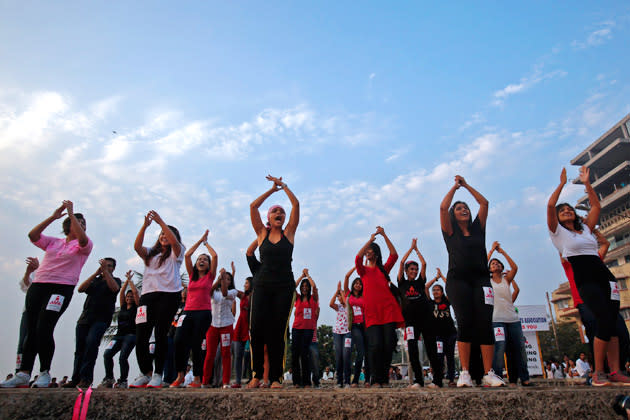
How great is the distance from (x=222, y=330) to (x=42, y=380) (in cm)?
276

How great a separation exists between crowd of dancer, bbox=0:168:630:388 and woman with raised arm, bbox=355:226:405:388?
0.01 meters

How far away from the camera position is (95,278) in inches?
246

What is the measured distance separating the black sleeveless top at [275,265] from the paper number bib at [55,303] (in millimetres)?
2377

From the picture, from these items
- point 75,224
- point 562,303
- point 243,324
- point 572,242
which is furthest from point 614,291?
point 562,303

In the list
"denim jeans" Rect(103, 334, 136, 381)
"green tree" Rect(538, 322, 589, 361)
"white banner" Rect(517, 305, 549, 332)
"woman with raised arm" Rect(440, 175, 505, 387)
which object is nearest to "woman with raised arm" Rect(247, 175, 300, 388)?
"woman with raised arm" Rect(440, 175, 505, 387)

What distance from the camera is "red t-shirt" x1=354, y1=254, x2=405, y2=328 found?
208 inches

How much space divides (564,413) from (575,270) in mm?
2431

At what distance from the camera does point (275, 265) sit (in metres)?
4.52

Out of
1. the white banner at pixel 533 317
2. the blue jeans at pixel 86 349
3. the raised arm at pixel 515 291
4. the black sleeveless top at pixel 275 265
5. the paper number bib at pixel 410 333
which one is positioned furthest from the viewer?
the white banner at pixel 533 317

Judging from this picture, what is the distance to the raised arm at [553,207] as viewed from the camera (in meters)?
4.38

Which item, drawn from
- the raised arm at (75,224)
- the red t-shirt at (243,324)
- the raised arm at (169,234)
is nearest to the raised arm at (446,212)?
the raised arm at (169,234)

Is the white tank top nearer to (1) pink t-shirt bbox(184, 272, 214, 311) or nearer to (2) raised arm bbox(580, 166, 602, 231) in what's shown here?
(2) raised arm bbox(580, 166, 602, 231)

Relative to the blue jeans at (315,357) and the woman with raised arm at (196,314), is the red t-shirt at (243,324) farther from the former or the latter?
the blue jeans at (315,357)

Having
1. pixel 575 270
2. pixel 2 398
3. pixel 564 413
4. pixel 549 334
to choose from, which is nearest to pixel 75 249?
pixel 2 398
